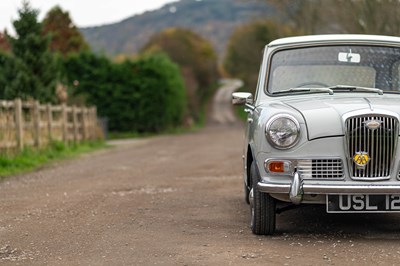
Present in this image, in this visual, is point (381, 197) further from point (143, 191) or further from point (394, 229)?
point (143, 191)

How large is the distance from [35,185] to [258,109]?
18.6ft

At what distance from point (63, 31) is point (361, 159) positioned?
47.5 metres

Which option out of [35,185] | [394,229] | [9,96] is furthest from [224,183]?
[9,96]

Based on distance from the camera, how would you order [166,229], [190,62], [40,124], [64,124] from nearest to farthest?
1. [166,229]
2. [40,124]
3. [64,124]
4. [190,62]

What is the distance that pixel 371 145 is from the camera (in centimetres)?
621

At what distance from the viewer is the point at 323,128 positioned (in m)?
6.29

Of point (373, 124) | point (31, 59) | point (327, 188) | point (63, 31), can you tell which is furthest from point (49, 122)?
point (63, 31)

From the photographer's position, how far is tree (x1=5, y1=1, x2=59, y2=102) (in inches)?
944

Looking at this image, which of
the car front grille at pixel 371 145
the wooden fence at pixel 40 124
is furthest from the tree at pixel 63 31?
the car front grille at pixel 371 145

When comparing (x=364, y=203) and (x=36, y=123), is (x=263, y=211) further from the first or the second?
(x=36, y=123)

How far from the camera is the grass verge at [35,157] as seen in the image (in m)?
14.6

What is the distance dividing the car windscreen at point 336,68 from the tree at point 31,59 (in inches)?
677

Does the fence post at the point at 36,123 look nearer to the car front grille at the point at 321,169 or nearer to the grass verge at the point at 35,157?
the grass verge at the point at 35,157

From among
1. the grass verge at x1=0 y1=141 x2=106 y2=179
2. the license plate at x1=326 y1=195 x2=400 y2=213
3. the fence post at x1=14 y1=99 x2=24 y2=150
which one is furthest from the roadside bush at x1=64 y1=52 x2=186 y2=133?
the license plate at x1=326 y1=195 x2=400 y2=213
